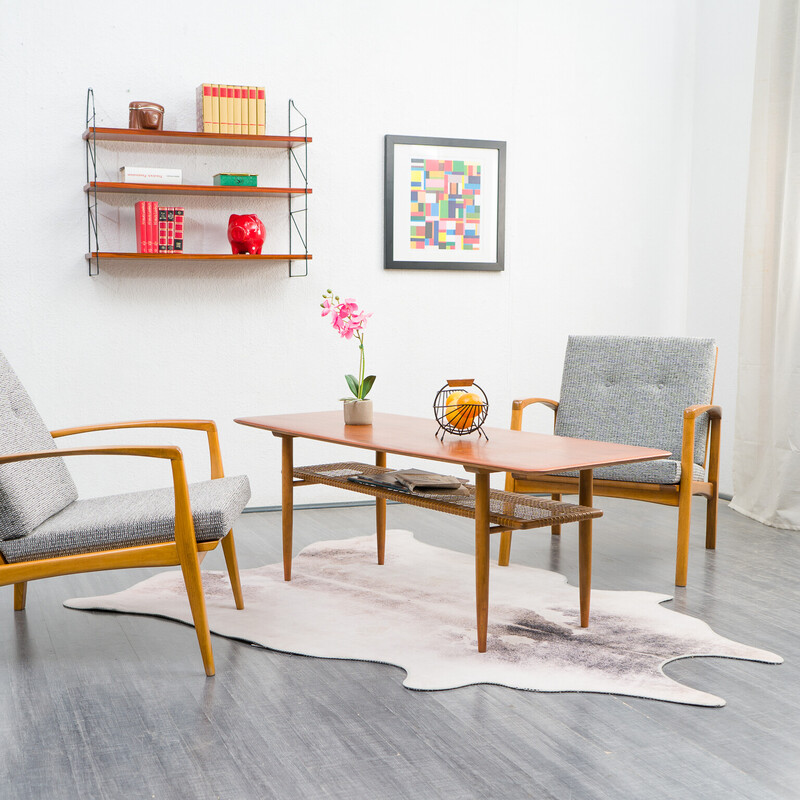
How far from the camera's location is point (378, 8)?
14.2 feet

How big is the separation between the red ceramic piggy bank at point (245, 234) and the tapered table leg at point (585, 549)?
79.7 inches

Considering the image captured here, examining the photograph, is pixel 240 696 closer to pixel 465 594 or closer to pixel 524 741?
pixel 524 741

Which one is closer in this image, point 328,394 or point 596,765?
point 596,765

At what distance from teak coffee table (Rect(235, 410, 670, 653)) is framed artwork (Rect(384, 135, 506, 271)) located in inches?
59.8

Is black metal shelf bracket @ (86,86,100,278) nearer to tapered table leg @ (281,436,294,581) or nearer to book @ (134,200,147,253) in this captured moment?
book @ (134,200,147,253)

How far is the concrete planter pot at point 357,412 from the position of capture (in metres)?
3.07

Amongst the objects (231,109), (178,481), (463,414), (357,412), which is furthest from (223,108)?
(178,481)

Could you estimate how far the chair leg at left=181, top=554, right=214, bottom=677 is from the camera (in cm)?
229

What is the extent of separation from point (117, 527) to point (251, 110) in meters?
2.29

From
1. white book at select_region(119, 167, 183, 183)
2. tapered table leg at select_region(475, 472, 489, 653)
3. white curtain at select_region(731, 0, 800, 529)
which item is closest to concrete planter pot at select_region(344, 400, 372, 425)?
tapered table leg at select_region(475, 472, 489, 653)

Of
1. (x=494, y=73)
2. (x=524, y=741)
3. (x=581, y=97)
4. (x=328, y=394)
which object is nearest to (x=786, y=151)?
(x=581, y=97)

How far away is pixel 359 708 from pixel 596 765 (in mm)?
550

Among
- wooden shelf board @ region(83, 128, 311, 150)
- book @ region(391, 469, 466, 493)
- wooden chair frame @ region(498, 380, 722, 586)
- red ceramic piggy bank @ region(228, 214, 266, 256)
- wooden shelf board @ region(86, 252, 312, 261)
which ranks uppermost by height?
wooden shelf board @ region(83, 128, 311, 150)

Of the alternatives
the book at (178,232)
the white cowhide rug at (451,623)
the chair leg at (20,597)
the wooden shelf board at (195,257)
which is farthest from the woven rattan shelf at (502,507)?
the book at (178,232)
